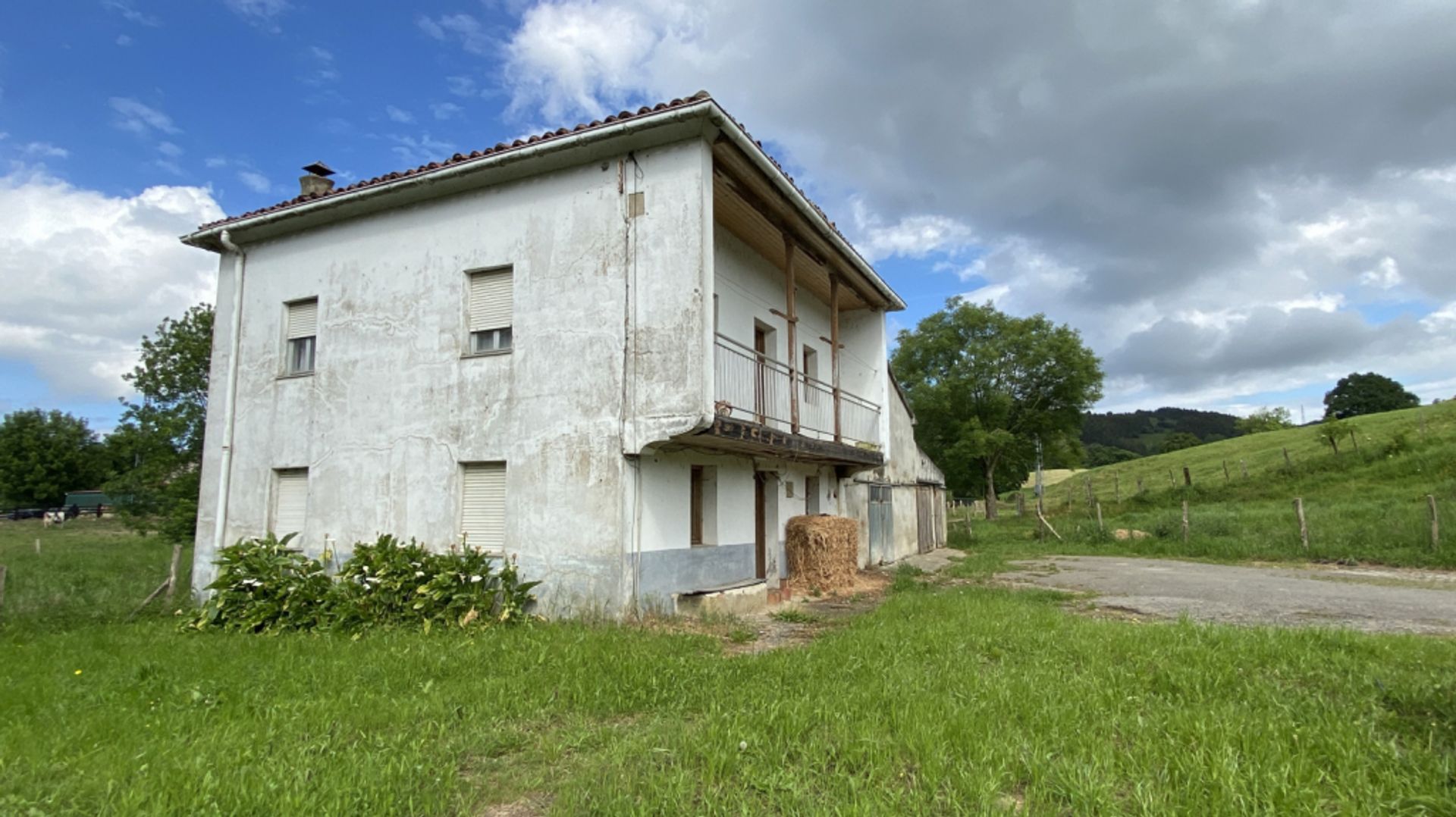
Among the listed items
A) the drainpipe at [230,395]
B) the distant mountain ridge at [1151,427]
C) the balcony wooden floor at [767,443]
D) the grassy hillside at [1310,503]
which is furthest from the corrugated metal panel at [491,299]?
the distant mountain ridge at [1151,427]

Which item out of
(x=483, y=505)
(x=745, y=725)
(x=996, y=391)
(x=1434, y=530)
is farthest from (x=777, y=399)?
(x=996, y=391)

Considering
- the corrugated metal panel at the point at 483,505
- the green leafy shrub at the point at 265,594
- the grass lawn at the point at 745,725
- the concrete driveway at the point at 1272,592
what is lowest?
the concrete driveway at the point at 1272,592

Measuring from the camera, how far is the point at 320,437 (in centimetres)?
1087

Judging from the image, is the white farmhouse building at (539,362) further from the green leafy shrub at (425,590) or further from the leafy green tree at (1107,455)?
the leafy green tree at (1107,455)

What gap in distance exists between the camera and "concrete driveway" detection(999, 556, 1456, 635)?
8.84 meters

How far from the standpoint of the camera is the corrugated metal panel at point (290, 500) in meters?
11.0

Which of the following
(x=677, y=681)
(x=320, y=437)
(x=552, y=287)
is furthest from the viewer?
(x=320, y=437)

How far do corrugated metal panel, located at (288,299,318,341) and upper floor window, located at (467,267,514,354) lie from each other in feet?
10.5

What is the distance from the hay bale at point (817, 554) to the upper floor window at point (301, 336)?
8.64 m

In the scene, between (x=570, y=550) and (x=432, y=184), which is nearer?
(x=570, y=550)

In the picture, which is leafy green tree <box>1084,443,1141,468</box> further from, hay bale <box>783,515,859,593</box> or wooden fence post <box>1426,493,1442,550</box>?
hay bale <box>783,515,859,593</box>

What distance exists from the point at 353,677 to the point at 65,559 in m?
21.5

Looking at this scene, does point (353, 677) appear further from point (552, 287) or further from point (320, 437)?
point (320, 437)

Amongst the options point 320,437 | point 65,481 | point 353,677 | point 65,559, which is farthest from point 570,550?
point 65,481
